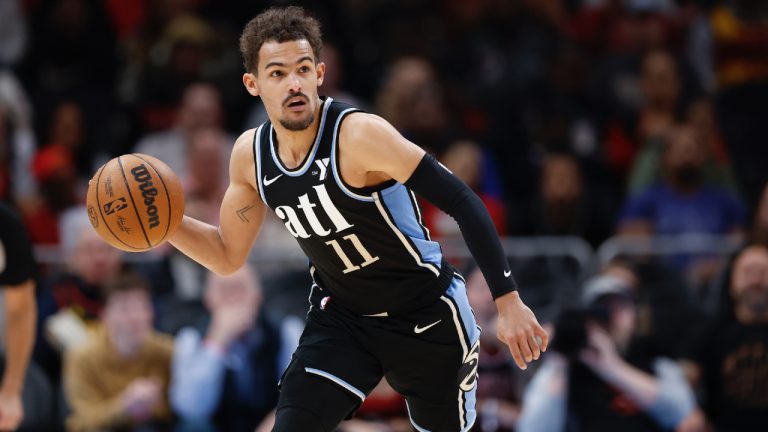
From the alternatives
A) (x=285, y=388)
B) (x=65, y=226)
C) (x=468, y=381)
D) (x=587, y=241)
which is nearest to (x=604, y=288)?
(x=587, y=241)

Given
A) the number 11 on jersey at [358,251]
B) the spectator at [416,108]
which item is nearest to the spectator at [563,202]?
the spectator at [416,108]

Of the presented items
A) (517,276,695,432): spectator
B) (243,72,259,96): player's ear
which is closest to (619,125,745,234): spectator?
(517,276,695,432): spectator

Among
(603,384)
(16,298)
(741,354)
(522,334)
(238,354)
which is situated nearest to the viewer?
(522,334)

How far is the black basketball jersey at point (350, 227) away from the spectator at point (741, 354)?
3595 millimetres

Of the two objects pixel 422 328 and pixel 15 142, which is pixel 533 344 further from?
pixel 15 142

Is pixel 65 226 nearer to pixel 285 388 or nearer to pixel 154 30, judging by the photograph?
pixel 154 30

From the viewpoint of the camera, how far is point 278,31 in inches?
205

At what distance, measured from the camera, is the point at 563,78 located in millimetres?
11539

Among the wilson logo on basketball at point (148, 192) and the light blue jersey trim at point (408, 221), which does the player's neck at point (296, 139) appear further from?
the wilson logo on basketball at point (148, 192)

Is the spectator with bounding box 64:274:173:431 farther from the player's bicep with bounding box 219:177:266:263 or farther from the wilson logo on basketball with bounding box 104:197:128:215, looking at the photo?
the wilson logo on basketball with bounding box 104:197:128:215

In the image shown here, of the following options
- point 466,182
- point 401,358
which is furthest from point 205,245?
point 466,182

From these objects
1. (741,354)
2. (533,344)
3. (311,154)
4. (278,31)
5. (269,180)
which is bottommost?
(741,354)

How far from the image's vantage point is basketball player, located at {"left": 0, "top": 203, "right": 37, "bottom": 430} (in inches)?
252

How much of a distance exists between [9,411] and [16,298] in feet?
2.01
